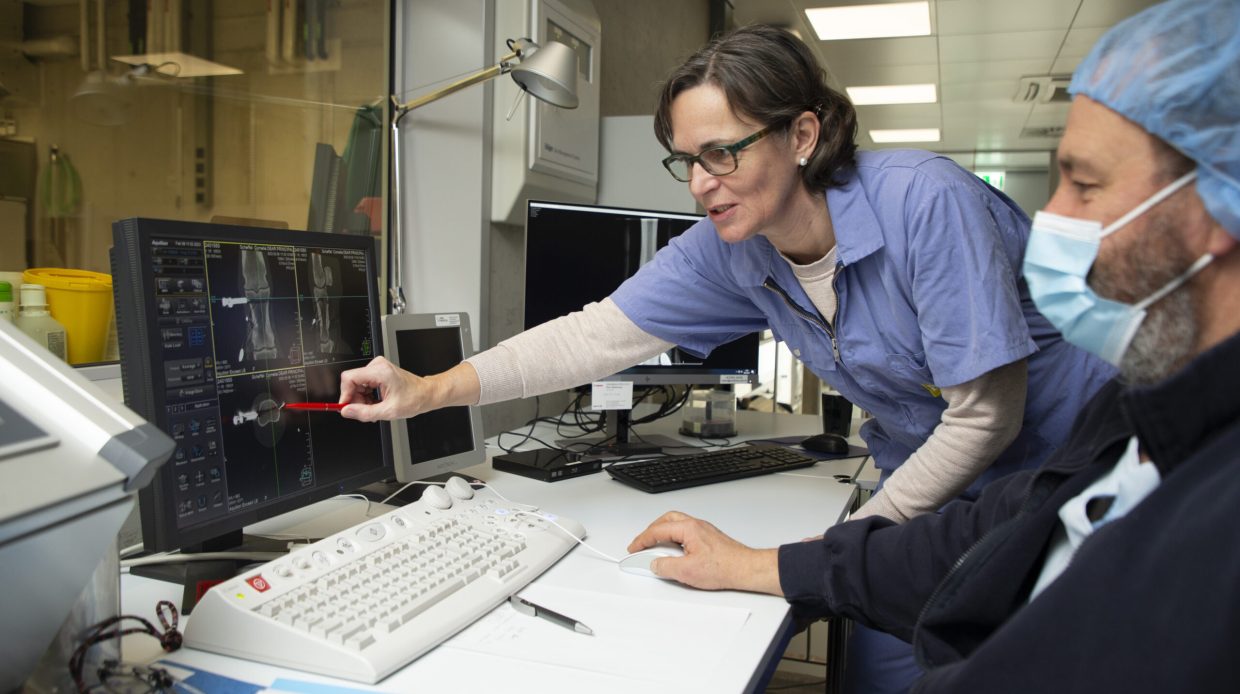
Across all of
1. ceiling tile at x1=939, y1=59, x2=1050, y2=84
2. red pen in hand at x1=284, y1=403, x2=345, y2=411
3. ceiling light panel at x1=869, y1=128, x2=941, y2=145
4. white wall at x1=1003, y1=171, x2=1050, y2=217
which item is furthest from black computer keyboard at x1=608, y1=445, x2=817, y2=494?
white wall at x1=1003, y1=171, x2=1050, y2=217

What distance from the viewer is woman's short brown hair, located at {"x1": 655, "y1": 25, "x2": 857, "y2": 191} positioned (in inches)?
49.5

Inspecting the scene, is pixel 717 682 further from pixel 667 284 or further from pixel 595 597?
pixel 667 284

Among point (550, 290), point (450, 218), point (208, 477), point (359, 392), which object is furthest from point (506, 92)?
point (208, 477)

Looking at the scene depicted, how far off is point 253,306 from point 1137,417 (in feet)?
2.99

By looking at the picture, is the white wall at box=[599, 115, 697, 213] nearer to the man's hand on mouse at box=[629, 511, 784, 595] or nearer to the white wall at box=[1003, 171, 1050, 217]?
the man's hand on mouse at box=[629, 511, 784, 595]

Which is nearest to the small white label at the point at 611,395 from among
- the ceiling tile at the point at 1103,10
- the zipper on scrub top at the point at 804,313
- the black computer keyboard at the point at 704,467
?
the black computer keyboard at the point at 704,467

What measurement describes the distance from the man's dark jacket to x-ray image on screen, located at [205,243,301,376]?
80 centimetres

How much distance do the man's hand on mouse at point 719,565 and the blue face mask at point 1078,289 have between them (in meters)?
0.43

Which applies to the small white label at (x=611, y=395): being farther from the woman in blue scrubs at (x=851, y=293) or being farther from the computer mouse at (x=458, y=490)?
the computer mouse at (x=458, y=490)

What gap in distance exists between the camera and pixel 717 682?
80 cm

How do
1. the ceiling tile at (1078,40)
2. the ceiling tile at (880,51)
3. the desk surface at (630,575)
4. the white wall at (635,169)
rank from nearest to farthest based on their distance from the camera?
the desk surface at (630,575), the white wall at (635,169), the ceiling tile at (1078,40), the ceiling tile at (880,51)

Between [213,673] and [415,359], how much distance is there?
769 millimetres

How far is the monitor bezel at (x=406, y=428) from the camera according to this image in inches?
57.2

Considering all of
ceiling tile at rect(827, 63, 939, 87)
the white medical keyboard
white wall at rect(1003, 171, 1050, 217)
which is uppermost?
ceiling tile at rect(827, 63, 939, 87)
